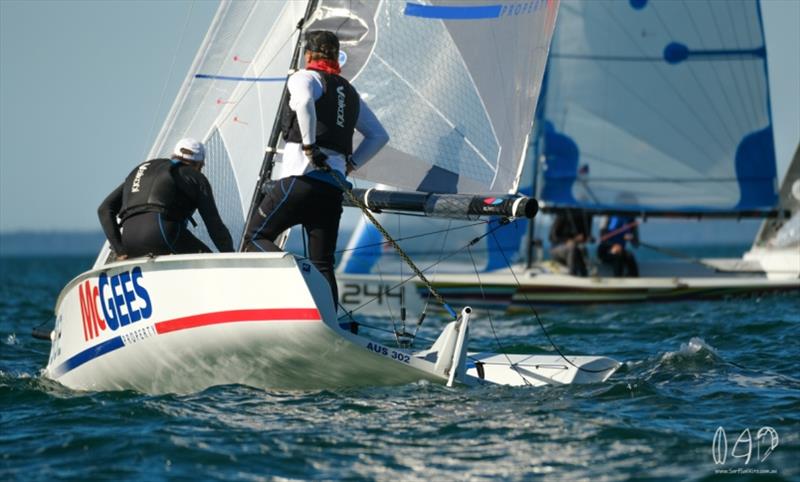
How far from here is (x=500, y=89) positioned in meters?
7.43

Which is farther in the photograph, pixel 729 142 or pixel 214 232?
pixel 729 142

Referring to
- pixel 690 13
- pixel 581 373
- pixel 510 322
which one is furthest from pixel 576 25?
pixel 581 373

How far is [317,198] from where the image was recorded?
20.1ft

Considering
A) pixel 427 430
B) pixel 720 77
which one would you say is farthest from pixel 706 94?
pixel 427 430

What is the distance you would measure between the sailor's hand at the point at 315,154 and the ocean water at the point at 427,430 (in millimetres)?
1151

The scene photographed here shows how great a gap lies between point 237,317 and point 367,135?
1512mm

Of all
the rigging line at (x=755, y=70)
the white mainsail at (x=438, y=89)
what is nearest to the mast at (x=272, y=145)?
the white mainsail at (x=438, y=89)

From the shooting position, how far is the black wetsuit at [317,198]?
609 centimetres

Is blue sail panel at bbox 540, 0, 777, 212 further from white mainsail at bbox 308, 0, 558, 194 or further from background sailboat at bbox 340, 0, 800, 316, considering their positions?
white mainsail at bbox 308, 0, 558, 194

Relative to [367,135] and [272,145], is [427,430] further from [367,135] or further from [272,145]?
[272,145]

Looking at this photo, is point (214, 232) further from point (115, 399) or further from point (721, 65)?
point (721, 65)

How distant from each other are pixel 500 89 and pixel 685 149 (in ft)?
27.4

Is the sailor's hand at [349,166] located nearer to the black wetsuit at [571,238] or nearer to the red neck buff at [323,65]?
the red neck buff at [323,65]

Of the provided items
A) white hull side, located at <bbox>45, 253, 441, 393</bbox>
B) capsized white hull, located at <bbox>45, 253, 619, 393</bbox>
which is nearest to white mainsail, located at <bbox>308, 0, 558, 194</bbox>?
capsized white hull, located at <bbox>45, 253, 619, 393</bbox>
